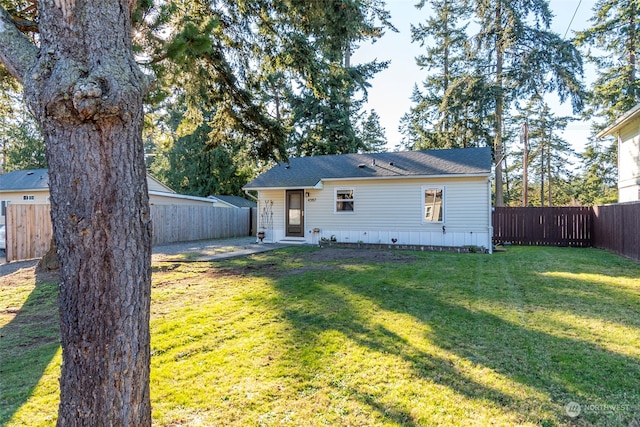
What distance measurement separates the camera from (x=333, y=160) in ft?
53.2

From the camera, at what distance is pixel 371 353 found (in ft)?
11.7

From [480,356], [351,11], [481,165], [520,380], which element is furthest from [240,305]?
[481,165]

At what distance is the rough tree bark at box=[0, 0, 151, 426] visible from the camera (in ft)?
5.90

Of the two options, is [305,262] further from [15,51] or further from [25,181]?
[25,181]

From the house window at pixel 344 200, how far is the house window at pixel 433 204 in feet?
9.08

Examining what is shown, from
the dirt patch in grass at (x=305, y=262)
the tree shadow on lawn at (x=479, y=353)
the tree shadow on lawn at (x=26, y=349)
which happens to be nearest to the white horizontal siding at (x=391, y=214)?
the dirt patch in grass at (x=305, y=262)

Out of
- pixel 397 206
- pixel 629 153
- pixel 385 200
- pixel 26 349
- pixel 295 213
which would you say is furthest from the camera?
pixel 295 213

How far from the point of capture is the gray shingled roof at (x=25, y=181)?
683 inches

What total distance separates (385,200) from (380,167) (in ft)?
4.79

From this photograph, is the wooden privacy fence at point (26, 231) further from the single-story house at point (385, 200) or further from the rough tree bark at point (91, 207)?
the rough tree bark at point (91, 207)

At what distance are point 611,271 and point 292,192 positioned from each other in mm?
10592

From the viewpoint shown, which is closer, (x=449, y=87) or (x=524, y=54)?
(x=524, y=54)

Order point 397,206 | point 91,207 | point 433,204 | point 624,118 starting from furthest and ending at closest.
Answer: point 397,206 < point 433,204 < point 624,118 < point 91,207

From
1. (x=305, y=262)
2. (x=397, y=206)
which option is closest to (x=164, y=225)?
(x=305, y=262)
